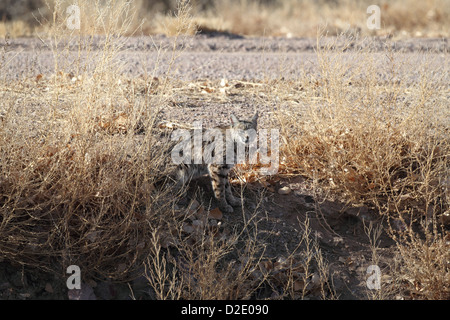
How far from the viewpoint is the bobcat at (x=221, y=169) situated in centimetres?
489

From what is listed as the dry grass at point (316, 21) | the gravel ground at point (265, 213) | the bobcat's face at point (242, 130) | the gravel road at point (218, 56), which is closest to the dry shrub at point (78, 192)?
the gravel ground at point (265, 213)

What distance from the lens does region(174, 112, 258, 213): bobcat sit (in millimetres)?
4895

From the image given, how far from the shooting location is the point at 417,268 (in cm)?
425

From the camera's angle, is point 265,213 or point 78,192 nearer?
point 78,192

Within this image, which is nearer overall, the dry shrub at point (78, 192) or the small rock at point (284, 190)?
the dry shrub at point (78, 192)

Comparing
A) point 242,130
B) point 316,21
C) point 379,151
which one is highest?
point 316,21

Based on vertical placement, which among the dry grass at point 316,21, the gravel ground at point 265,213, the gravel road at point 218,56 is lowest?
the gravel ground at point 265,213

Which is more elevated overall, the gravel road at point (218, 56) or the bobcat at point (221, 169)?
the gravel road at point (218, 56)

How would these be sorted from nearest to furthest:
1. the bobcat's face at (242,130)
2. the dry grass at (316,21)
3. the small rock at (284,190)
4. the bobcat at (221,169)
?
1. the bobcat at (221,169)
2. the bobcat's face at (242,130)
3. the small rock at (284,190)
4. the dry grass at (316,21)

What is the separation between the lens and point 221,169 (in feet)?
16.2

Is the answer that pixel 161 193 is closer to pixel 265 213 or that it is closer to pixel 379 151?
pixel 265 213

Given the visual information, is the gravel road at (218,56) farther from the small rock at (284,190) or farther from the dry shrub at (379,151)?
the small rock at (284,190)

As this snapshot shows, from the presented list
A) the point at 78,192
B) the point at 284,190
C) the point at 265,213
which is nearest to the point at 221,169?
the point at 265,213
